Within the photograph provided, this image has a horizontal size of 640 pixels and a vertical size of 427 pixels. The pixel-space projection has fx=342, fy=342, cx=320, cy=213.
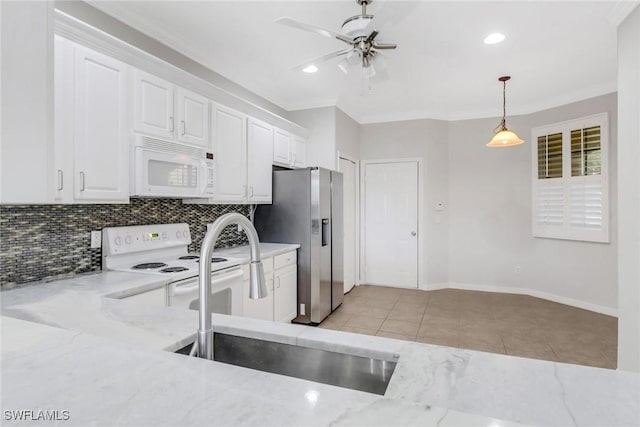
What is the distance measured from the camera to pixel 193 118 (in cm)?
277

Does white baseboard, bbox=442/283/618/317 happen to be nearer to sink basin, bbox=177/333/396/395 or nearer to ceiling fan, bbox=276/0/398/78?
ceiling fan, bbox=276/0/398/78

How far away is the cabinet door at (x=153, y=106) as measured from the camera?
7.56 ft

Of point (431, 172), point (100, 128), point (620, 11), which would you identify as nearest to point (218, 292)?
point (100, 128)

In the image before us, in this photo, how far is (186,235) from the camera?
3010 millimetres

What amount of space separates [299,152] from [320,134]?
42cm

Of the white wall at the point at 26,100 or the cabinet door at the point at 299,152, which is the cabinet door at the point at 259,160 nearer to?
the cabinet door at the point at 299,152

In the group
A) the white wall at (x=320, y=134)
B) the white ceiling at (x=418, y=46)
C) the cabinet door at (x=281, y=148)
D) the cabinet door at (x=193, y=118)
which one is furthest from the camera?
the white wall at (x=320, y=134)

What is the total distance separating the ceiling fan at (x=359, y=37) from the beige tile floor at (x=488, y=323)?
2549 mm

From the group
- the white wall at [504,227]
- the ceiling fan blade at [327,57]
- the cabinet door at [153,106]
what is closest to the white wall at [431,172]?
the white wall at [504,227]

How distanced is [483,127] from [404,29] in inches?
115

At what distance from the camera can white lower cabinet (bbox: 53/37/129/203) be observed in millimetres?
1854

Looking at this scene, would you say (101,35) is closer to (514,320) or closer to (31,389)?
(31,389)

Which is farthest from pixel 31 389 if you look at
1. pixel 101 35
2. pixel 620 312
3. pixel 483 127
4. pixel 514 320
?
pixel 483 127

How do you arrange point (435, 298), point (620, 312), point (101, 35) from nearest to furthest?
point (101, 35) → point (620, 312) → point (435, 298)
